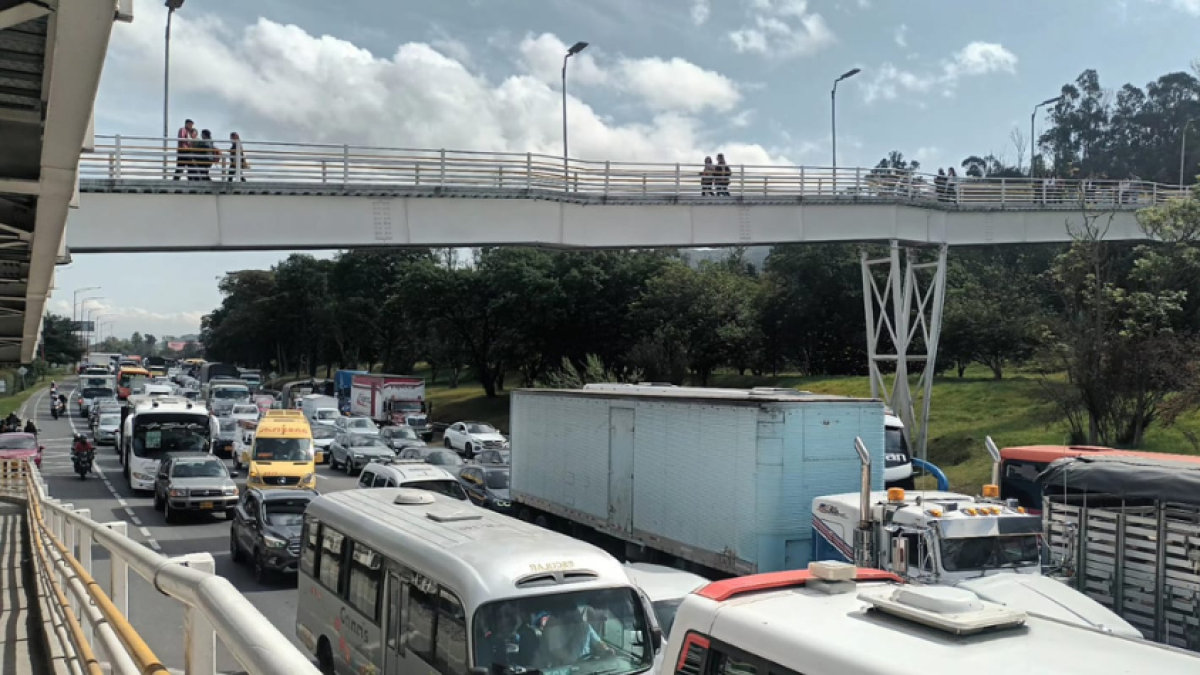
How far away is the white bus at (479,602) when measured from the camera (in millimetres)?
7133

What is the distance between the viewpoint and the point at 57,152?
27.9 ft

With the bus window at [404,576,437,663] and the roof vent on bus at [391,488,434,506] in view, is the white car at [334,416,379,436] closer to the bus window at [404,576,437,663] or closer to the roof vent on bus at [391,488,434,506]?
the roof vent on bus at [391,488,434,506]

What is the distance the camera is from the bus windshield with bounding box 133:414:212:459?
92.5 ft

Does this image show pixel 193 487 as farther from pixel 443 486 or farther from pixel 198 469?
pixel 443 486

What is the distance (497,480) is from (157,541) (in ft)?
24.6

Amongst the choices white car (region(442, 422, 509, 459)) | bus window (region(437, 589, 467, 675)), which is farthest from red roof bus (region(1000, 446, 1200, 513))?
white car (region(442, 422, 509, 459))

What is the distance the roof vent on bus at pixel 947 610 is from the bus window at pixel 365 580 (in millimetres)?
5306

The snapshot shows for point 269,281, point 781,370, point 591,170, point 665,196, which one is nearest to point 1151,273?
point 665,196

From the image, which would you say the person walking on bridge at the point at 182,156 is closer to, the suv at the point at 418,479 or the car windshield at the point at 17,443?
the suv at the point at 418,479

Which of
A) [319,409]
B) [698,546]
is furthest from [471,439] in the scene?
[698,546]

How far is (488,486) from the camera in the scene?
22.3 meters

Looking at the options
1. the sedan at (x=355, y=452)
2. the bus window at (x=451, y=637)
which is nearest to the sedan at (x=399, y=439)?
the sedan at (x=355, y=452)

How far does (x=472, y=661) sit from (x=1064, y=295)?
91.9ft

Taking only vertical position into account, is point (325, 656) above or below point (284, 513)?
below
